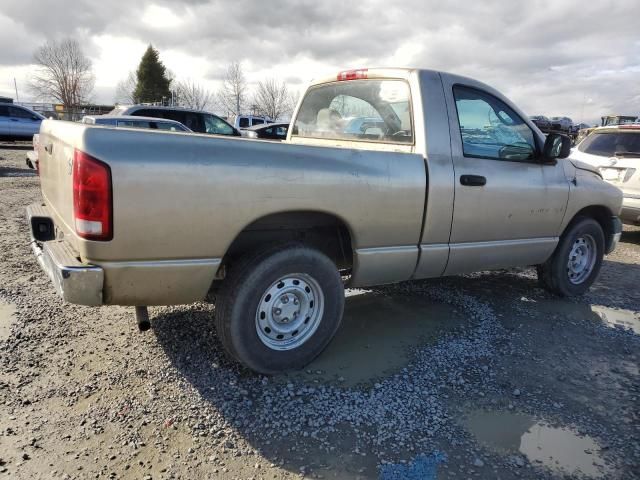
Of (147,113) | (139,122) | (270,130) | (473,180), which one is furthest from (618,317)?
(270,130)

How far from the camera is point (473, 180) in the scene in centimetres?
362

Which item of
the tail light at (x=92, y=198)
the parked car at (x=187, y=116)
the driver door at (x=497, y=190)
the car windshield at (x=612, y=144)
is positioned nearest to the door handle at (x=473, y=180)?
the driver door at (x=497, y=190)

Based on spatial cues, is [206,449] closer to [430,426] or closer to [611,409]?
[430,426]

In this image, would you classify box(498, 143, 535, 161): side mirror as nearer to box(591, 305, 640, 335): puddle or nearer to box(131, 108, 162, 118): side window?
box(591, 305, 640, 335): puddle

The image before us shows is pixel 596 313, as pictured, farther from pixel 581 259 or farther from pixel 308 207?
pixel 308 207

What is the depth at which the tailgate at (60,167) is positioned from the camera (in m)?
2.51

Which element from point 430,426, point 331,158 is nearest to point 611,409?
point 430,426

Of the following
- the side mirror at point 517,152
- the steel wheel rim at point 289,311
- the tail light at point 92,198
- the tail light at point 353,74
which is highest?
the tail light at point 353,74

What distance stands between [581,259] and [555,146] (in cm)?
151

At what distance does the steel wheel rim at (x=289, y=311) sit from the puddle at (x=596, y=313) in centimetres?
263

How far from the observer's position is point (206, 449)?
7.97 feet

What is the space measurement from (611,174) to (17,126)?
2018cm

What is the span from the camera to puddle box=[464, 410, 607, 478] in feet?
8.08

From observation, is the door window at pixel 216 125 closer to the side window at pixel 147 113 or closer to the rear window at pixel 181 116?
the rear window at pixel 181 116
